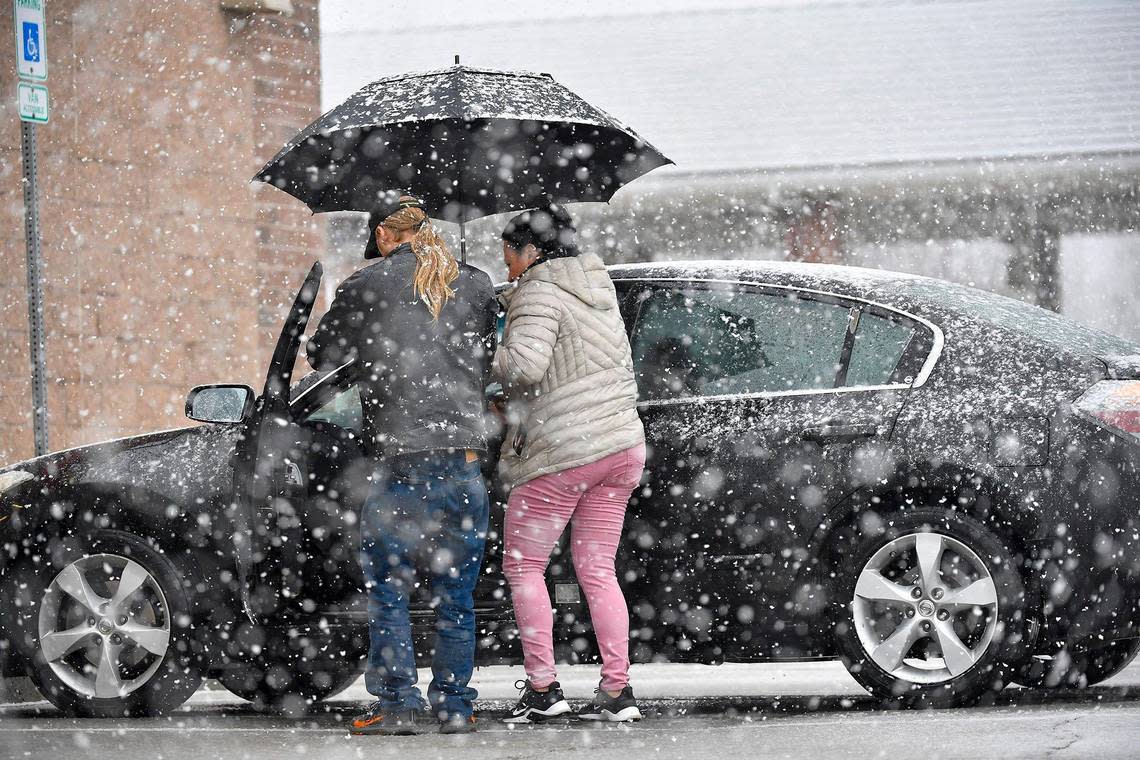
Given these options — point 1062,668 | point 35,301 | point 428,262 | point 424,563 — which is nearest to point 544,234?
point 428,262

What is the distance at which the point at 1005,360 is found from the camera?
6156mm

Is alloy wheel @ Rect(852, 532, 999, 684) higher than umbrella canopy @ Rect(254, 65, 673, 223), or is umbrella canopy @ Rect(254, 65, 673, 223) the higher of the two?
umbrella canopy @ Rect(254, 65, 673, 223)

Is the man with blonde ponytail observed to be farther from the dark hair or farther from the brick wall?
the brick wall

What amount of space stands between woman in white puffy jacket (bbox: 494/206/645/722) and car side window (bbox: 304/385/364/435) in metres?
0.88

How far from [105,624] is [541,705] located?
165 centimetres

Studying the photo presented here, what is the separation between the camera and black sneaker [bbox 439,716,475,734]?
595 cm

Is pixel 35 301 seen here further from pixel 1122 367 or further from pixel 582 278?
pixel 1122 367

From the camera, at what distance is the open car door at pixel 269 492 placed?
617 cm

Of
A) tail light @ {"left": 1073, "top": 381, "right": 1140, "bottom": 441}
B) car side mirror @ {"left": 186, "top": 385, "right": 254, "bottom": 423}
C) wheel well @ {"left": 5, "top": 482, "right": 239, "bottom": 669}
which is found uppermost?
→ car side mirror @ {"left": 186, "top": 385, "right": 254, "bottom": 423}

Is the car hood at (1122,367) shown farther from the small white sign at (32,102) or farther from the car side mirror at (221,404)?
the small white sign at (32,102)

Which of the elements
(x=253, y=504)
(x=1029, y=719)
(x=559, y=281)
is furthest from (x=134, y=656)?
(x=1029, y=719)

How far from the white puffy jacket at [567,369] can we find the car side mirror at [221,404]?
0.98 meters

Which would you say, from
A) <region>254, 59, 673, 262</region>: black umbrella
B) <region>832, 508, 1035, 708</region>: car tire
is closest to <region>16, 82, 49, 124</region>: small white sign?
<region>254, 59, 673, 262</region>: black umbrella

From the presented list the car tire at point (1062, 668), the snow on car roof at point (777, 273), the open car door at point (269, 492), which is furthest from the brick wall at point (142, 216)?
the car tire at point (1062, 668)
